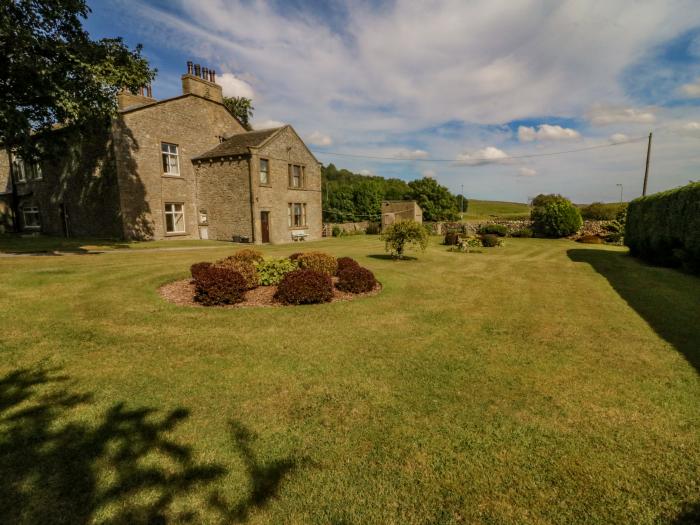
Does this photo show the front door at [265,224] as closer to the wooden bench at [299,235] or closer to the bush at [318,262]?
the wooden bench at [299,235]

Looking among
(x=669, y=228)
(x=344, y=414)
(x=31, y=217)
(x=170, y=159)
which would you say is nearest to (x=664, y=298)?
(x=669, y=228)

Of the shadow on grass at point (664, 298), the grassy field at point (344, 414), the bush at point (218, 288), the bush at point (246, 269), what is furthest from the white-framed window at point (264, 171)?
the shadow on grass at point (664, 298)

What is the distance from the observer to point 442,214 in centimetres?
7844

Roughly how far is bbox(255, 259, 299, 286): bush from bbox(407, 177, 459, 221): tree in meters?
68.1

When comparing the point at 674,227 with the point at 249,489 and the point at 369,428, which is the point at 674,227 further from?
the point at 249,489

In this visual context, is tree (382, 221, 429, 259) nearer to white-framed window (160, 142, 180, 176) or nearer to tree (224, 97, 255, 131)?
white-framed window (160, 142, 180, 176)

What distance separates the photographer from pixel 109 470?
3818mm

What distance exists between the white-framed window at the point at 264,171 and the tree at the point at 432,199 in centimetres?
5280

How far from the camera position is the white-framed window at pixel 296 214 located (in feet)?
109

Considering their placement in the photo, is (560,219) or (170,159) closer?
(170,159)

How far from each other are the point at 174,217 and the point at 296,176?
11.4 m

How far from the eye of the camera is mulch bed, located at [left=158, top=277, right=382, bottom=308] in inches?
407

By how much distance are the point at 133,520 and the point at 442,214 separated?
7969 centimetres

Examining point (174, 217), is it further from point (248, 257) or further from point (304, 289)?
point (304, 289)
